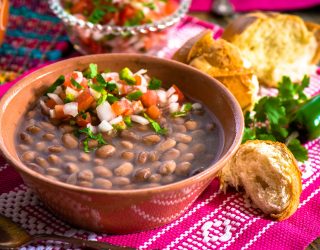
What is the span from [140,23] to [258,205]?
1.69 meters

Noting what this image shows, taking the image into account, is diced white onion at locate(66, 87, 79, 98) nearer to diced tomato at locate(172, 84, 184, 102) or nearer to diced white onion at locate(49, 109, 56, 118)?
diced white onion at locate(49, 109, 56, 118)

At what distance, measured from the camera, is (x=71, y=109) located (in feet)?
9.48

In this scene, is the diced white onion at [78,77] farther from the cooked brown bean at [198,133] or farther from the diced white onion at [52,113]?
the cooked brown bean at [198,133]

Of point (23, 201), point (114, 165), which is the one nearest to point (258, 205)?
point (114, 165)

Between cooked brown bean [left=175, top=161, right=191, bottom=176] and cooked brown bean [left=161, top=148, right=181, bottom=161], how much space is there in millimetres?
69

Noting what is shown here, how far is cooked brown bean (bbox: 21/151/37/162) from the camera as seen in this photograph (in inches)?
106

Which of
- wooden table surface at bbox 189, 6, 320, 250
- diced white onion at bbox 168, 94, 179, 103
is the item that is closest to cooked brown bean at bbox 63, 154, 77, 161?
diced white onion at bbox 168, 94, 179, 103

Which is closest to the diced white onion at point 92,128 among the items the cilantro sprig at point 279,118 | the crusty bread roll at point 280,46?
the cilantro sprig at point 279,118

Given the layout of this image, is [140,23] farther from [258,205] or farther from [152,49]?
[258,205]

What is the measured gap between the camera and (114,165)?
2.68 m

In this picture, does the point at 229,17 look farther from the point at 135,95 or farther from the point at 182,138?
the point at 182,138

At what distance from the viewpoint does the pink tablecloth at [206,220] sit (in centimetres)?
266

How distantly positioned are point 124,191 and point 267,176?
2.76ft

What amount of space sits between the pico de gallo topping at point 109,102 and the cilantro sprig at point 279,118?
40 cm
